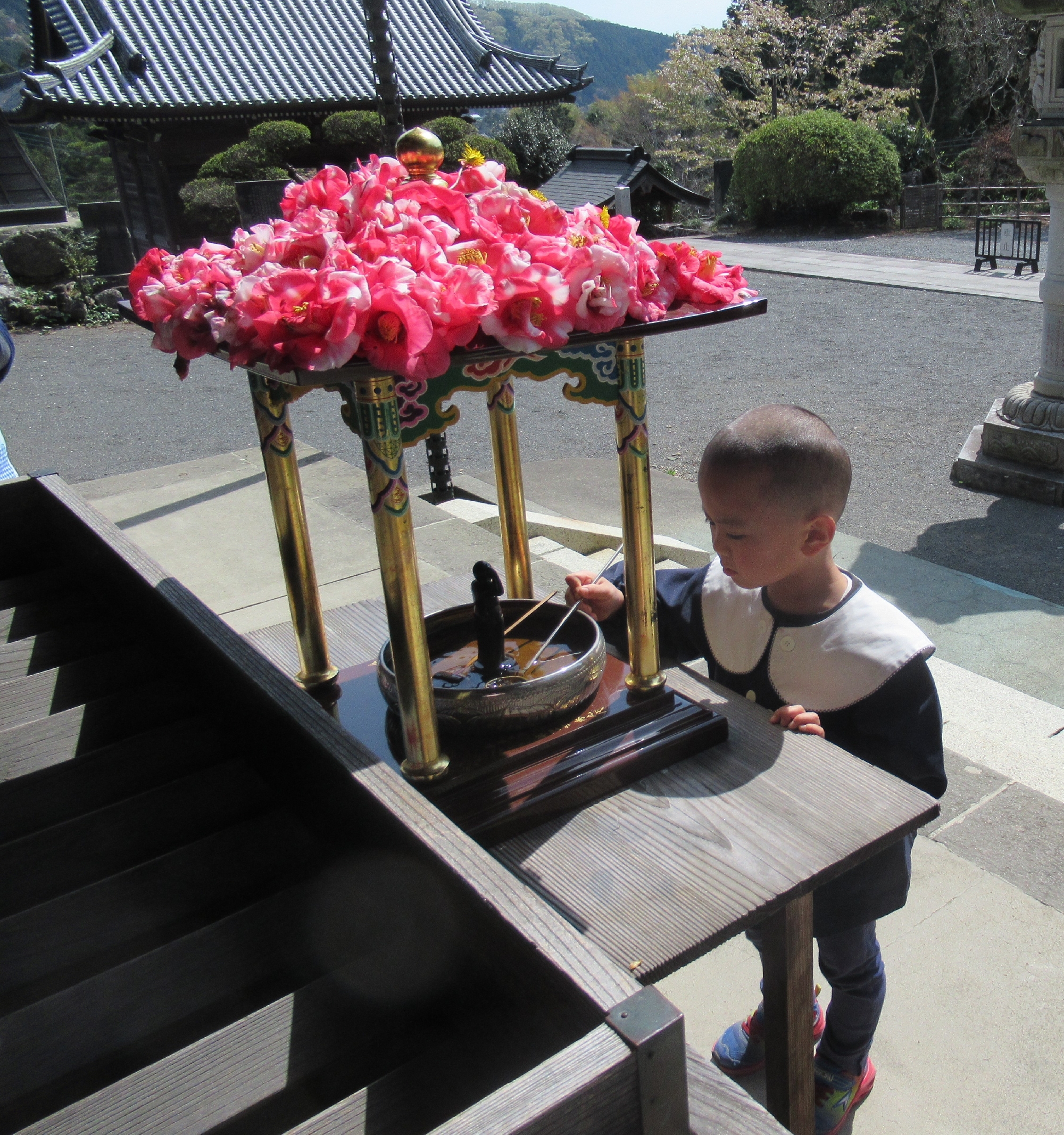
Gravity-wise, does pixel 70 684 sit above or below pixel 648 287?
below

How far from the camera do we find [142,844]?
145 centimetres

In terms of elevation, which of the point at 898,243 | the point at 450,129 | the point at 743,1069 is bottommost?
the point at 743,1069

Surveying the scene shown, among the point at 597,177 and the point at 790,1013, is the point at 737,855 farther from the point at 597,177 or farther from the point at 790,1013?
the point at 597,177

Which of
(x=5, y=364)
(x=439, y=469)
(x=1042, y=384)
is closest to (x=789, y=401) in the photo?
(x=1042, y=384)

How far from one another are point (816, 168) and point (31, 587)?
18.8 meters

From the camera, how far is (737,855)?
1306 mm

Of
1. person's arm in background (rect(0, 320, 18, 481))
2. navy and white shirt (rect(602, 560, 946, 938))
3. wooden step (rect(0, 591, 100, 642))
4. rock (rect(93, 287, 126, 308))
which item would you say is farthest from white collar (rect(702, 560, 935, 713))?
rock (rect(93, 287, 126, 308))

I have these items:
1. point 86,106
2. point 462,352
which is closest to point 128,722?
point 462,352

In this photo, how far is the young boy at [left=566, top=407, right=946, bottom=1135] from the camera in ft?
4.97

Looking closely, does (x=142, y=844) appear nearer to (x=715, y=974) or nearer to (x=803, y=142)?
(x=715, y=974)

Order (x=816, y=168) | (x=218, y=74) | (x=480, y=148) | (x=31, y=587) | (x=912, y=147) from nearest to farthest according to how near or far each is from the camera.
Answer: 1. (x=31, y=587)
2. (x=480, y=148)
3. (x=218, y=74)
4. (x=816, y=168)
5. (x=912, y=147)

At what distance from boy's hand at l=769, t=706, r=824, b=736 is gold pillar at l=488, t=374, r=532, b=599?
1.57ft

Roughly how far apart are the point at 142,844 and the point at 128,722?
0.32m

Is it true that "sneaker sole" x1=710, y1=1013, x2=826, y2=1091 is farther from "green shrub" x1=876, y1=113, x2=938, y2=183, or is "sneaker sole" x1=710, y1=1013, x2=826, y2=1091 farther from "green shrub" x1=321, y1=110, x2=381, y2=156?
"green shrub" x1=876, y1=113, x2=938, y2=183
